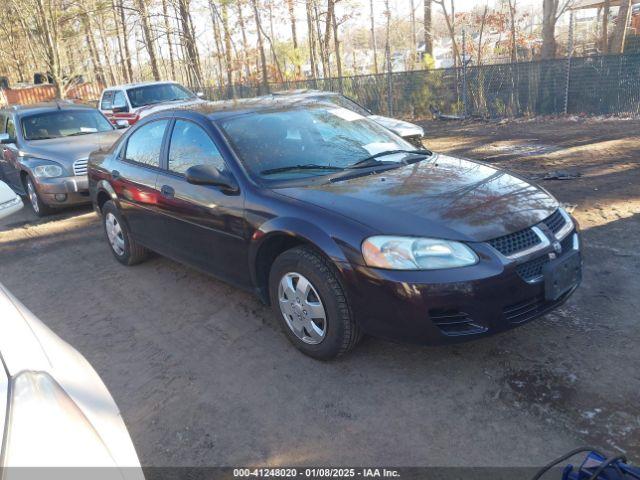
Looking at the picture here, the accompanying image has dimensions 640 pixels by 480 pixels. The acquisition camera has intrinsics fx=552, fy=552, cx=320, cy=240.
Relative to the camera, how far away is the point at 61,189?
7.93 metres

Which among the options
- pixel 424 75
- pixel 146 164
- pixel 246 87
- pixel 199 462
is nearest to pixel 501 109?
pixel 424 75

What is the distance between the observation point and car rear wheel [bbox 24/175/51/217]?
8.22 metres

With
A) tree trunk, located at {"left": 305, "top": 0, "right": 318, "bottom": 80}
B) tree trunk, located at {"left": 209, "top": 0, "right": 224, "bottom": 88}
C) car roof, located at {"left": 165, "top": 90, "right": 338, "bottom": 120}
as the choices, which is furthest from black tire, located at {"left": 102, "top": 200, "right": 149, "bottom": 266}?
tree trunk, located at {"left": 209, "top": 0, "right": 224, "bottom": 88}

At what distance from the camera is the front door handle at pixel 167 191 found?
4.45m

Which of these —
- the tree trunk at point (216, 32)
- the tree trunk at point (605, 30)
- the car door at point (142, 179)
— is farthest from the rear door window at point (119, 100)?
the tree trunk at point (605, 30)

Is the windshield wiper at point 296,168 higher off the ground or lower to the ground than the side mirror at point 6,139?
lower

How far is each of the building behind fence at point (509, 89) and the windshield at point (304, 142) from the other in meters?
10.1

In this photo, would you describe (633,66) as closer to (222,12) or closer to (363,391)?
(363,391)

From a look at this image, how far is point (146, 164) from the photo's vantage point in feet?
16.1

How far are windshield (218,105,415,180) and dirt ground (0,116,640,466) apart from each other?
3.95ft

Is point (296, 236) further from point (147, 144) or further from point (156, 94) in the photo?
point (156, 94)

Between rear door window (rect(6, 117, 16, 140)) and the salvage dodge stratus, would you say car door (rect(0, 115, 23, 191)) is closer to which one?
rear door window (rect(6, 117, 16, 140))

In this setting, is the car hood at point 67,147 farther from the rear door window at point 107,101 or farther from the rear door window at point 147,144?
the rear door window at point 107,101

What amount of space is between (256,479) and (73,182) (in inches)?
257
